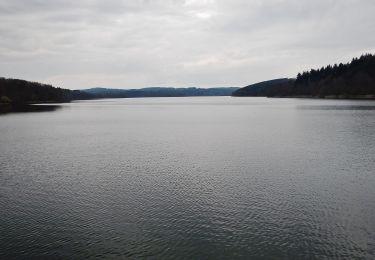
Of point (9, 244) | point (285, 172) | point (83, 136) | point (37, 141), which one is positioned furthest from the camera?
point (83, 136)

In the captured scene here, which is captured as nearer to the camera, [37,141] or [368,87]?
[37,141]

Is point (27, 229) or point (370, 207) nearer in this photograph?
point (27, 229)

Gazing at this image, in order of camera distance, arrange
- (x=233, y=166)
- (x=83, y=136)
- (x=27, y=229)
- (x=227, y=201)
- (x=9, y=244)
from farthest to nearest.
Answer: (x=83, y=136), (x=233, y=166), (x=227, y=201), (x=27, y=229), (x=9, y=244)

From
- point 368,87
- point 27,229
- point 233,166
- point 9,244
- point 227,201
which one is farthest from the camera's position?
point 368,87

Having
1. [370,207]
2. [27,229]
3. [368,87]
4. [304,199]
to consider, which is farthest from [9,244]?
[368,87]

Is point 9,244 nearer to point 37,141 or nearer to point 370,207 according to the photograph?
point 370,207

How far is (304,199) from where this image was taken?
22516 millimetres

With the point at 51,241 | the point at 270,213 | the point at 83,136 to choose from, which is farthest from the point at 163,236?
the point at 83,136

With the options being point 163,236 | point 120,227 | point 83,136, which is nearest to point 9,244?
point 120,227

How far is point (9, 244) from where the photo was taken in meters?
16.4

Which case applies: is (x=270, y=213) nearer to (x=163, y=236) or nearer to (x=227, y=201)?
(x=227, y=201)

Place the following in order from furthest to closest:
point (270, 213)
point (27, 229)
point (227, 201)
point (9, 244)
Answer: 1. point (227, 201)
2. point (270, 213)
3. point (27, 229)
4. point (9, 244)

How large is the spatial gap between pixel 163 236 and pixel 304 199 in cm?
999

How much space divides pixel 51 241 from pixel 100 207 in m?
4.83
